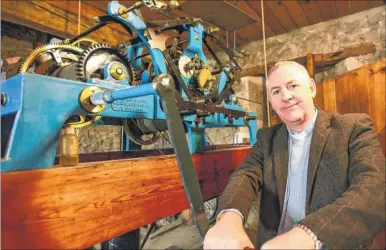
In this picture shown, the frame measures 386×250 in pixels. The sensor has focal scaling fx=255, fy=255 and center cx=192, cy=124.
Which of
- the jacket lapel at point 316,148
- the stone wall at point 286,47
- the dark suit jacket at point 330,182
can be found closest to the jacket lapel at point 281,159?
the dark suit jacket at point 330,182

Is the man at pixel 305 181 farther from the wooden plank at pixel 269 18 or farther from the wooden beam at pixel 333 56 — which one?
the wooden beam at pixel 333 56

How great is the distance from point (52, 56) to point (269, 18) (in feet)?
8.82

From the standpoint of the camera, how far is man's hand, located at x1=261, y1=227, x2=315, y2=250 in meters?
0.59

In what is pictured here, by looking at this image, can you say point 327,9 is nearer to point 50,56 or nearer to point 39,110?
point 50,56

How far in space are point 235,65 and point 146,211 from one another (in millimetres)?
1031

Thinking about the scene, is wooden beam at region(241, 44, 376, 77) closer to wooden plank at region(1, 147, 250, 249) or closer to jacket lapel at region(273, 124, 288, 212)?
jacket lapel at region(273, 124, 288, 212)

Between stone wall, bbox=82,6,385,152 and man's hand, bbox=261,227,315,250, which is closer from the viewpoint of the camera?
man's hand, bbox=261,227,315,250

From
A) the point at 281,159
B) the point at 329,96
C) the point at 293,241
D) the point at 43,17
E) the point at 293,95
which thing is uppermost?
the point at 43,17

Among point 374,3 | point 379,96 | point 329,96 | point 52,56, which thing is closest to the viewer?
point 52,56

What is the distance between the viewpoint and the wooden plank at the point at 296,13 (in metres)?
2.80

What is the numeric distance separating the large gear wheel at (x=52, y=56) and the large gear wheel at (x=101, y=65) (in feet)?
0.61

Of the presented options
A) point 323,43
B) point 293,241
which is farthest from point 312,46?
point 293,241

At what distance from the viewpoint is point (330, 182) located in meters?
0.91

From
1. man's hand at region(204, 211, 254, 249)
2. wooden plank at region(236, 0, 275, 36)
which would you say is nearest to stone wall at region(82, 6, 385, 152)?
wooden plank at region(236, 0, 275, 36)
